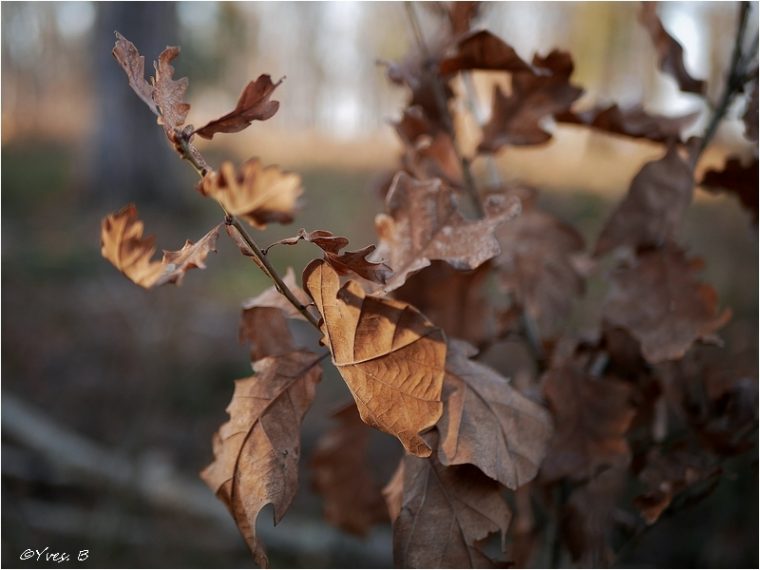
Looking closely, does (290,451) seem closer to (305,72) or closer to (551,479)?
(551,479)

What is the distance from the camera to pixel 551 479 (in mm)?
742

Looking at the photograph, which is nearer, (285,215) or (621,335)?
(285,215)

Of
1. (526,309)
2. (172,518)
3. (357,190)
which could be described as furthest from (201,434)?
(357,190)

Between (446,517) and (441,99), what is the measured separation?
0.50m

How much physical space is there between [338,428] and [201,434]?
2.38 meters

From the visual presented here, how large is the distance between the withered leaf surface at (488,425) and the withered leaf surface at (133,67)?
1.11 ft

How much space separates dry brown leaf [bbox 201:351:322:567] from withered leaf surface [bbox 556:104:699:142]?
494 mm

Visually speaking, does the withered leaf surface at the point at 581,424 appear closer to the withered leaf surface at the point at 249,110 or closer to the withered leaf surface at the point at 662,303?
the withered leaf surface at the point at 662,303

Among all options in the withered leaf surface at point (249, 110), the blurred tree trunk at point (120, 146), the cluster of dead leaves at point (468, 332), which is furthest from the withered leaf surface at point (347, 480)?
the blurred tree trunk at point (120, 146)

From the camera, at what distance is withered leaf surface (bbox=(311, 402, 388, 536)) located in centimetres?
102

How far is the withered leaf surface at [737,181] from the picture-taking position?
83 cm

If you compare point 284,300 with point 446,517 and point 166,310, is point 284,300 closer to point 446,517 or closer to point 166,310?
point 446,517

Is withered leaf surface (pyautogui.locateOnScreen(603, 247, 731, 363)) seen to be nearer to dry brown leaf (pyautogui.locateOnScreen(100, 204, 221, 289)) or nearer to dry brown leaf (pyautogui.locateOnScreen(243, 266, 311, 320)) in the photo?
dry brown leaf (pyautogui.locateOnScreen(243, 266, 311, 320))

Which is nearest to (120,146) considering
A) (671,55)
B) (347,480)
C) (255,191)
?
(347,480)
